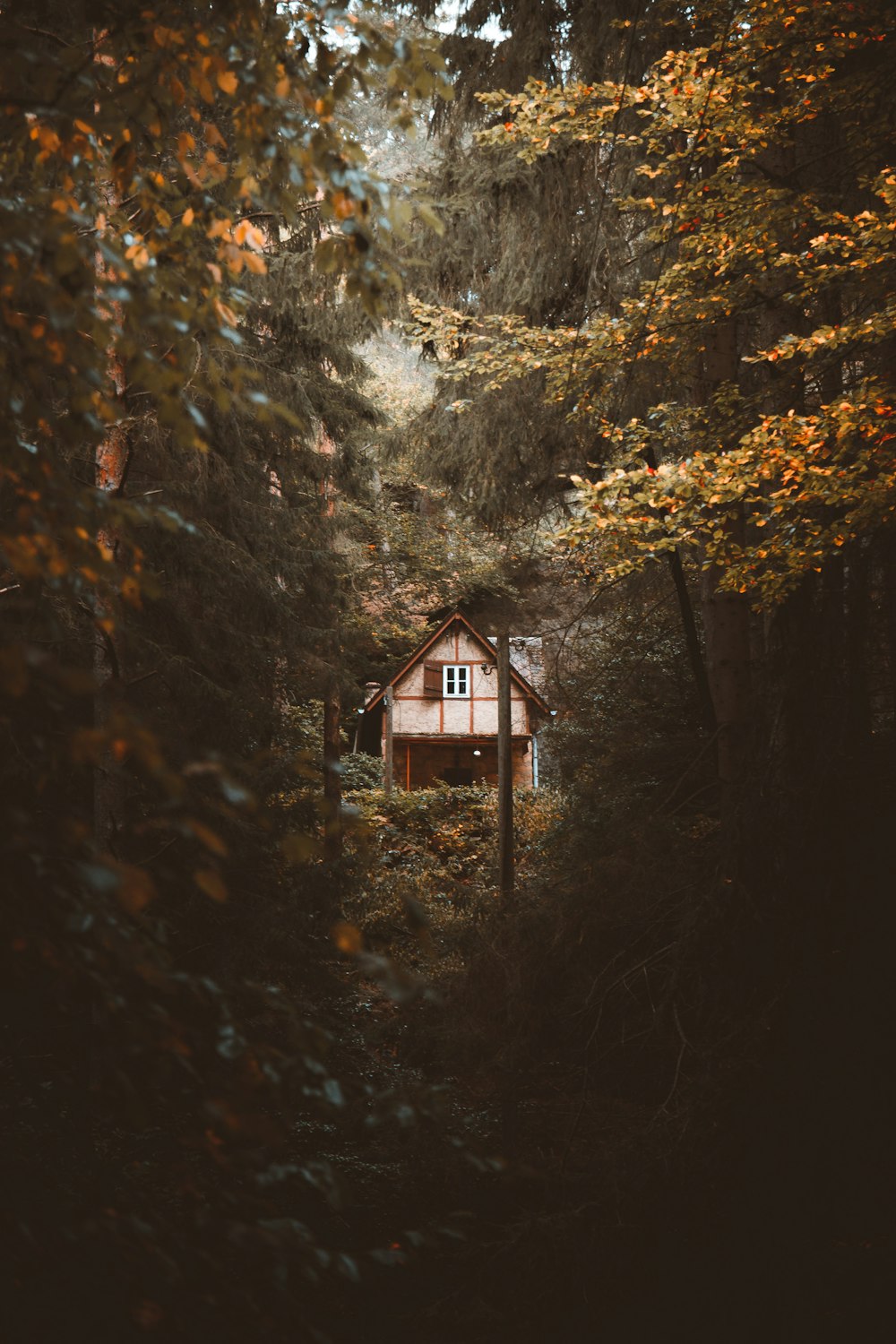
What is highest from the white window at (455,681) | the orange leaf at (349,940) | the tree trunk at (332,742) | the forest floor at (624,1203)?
the white window at (455,681)

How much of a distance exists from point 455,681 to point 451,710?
831 millimetres

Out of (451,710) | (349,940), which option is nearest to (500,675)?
(349,940)

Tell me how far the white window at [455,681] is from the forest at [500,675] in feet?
48.0

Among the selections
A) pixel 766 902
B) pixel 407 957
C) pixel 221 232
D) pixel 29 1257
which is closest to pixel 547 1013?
pixel 766 902

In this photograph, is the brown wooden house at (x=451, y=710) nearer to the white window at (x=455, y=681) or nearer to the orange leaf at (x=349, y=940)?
the white window at (x=455, y=681)

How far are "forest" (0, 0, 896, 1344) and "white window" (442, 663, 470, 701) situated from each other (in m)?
14.6

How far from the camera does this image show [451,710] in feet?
91.0

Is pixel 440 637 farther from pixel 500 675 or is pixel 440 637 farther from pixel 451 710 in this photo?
pixel 500 675

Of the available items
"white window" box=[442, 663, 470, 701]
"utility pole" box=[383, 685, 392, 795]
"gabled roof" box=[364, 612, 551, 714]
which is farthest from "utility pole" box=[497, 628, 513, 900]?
"white window" box=[442, 663, 470, 701]

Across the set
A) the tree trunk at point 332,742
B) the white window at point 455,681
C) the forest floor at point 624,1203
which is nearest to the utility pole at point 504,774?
the tree trunk at point 332,742

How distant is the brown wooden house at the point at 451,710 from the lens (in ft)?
90.0

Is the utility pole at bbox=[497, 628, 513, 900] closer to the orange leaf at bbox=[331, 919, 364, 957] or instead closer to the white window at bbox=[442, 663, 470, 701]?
the orange leaf at bbox=[331, 919, 364, 957]

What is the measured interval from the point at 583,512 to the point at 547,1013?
350 cm

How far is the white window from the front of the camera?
91.2 feet
